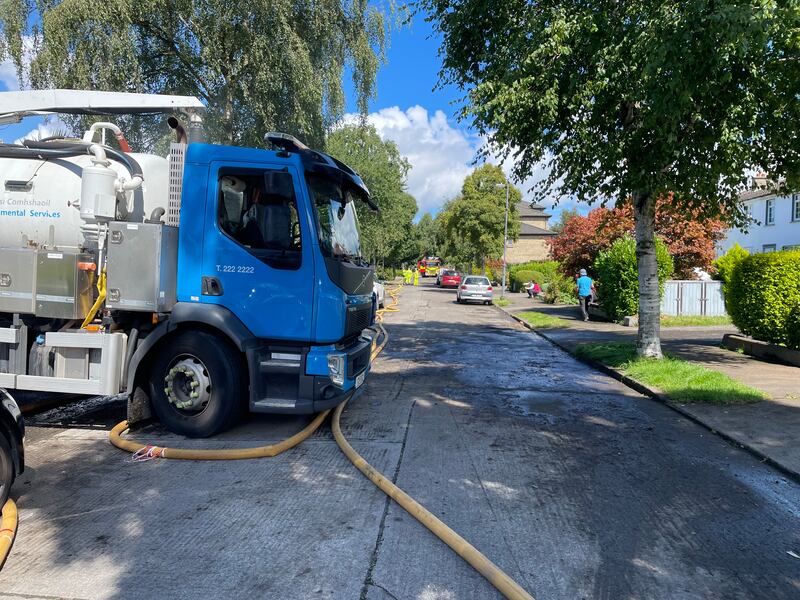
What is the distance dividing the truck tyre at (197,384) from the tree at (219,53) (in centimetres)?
794

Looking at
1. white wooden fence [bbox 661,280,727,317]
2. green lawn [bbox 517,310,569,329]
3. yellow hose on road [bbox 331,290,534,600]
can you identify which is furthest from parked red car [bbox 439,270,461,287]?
yellow hose on road [bbox 331,290,534,600]

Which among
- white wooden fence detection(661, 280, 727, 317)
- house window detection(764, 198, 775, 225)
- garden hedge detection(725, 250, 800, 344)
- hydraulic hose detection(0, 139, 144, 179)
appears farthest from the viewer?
house window detection(764, 198, 775, 225)

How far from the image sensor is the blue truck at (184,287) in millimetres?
5707

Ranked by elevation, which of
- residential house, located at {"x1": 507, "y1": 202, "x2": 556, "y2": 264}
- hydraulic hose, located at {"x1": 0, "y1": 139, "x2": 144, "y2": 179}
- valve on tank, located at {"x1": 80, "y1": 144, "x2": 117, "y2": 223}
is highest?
residential house, located at {"x1": 507, "y1": 202, "x2": 556, "y2": 264}

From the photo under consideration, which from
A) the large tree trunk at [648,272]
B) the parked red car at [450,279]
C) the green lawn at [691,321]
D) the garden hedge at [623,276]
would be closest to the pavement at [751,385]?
the large tree trunk at [648,272]

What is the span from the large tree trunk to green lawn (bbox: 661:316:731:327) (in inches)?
351

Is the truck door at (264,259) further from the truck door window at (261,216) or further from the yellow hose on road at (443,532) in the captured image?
the yellow hose on road at (443,532)

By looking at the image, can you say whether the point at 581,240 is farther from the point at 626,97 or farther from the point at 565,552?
the point at 565,552

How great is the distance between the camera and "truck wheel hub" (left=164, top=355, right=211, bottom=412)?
5.89 meters

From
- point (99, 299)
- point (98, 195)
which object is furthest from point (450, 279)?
point (98, 195)

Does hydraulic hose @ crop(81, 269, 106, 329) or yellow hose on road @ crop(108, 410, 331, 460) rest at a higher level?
hydraulic hose @ crop(81, 269, 106, 329)

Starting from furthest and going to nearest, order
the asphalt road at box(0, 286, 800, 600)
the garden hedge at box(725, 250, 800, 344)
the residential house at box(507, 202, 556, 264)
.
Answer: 1. the residential house at box(507, 202, 556, 264)
2. the garden hedge at box(725, 250, 800, 344)
3. the asphalt road at box(0, 286, 800, 600)

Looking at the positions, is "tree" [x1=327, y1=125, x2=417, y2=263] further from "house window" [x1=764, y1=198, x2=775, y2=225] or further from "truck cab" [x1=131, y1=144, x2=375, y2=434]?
"truck cab" [x1=131, y1=144, x2=375, y2=434]

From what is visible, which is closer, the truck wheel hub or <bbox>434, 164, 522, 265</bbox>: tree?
the truck wheel hub
